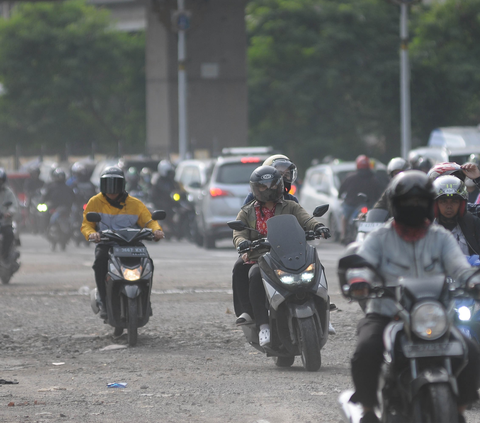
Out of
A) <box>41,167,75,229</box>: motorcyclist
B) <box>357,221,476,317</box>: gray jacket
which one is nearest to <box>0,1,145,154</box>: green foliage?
<box>41,167,75,229</box>: motorcyclist

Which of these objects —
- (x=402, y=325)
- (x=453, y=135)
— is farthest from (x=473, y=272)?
(x=453, y=135)

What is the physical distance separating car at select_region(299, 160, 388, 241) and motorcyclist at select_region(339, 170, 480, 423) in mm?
15551

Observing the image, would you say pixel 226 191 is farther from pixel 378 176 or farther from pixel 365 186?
pixel 365 186

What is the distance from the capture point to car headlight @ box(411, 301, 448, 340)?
4570 millimetres

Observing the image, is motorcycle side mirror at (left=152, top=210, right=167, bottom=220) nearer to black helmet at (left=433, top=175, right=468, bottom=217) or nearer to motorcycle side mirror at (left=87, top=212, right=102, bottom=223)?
motorcycle side mirror at (left=87, top=212, right=102, bottom=223)

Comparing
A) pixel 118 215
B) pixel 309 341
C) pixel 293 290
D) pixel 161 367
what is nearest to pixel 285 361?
pixel 309 341

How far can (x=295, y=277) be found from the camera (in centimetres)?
772

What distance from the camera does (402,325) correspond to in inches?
188

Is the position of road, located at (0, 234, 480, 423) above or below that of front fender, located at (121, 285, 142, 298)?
below

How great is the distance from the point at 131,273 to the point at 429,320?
5336mm

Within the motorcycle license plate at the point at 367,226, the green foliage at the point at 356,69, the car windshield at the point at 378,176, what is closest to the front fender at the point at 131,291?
the motorcycle license plate at the point at 367,226

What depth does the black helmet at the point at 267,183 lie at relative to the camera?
821 centimetres

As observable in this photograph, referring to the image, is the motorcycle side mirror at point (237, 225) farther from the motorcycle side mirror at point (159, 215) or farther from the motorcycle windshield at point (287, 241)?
the motorcycle side mirror at point (159, 215)

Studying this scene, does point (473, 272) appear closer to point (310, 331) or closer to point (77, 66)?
point (310, 331)
